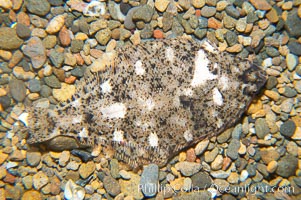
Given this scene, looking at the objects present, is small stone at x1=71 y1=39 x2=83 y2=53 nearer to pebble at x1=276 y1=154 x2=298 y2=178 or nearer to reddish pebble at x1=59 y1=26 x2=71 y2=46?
reddish pebble at x1=59 y1=26 x2=71 y2=46

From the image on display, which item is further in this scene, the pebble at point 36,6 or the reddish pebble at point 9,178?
the pebble at point 36,6

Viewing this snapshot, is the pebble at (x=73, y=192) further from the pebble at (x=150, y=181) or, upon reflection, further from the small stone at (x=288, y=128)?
the small stone at (x=288, y=128)

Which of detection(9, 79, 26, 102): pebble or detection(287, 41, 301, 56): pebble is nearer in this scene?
detection(9, 79, 26, 102): pebble

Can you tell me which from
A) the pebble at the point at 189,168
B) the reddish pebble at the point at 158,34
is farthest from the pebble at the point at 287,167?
the reddish pebble at the point at 158,34

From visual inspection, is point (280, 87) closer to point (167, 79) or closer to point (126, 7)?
point (167, 79)

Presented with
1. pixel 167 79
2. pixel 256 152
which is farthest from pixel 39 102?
pixel 256 152

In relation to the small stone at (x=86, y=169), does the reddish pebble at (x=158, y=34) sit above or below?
above

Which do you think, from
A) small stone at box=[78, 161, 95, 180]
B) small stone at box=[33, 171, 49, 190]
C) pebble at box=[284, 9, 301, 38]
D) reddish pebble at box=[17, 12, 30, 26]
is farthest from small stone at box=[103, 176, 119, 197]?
pebble at box=[284, 9, 301, 38]
